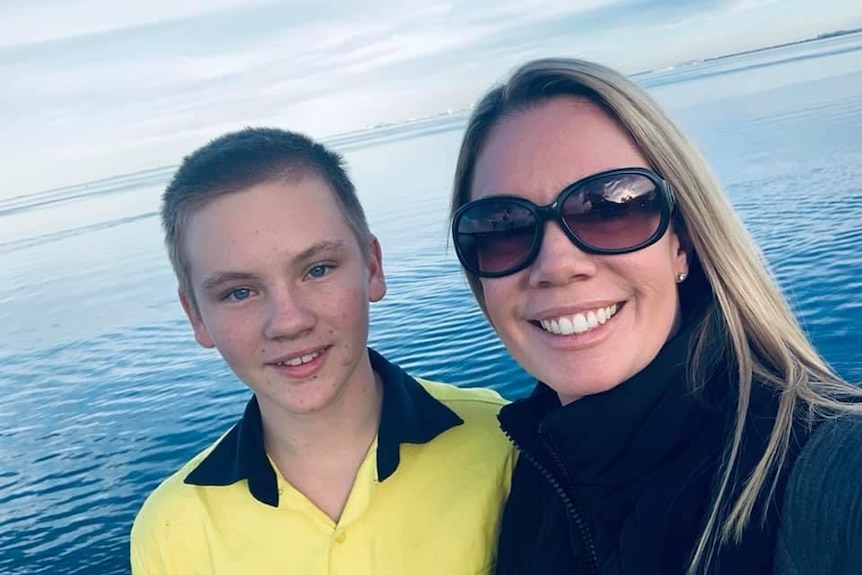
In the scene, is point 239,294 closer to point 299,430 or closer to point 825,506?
point 299,430

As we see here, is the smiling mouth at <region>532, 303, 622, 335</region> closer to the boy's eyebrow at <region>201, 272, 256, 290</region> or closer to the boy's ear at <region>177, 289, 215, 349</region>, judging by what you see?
the boy's eyebrow at <region>201, 272, 256, 290</region>

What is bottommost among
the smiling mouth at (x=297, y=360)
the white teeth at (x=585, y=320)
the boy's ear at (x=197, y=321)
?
the smiling mouth at (x=297, y=360)

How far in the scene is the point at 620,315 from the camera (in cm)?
250

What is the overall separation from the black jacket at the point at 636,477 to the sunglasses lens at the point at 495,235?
60 cm

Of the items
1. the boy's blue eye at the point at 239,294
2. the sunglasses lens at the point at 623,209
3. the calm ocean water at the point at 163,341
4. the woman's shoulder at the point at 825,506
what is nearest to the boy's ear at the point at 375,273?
the boy's blue eye at the point at 239,294

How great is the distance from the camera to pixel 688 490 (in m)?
2.20

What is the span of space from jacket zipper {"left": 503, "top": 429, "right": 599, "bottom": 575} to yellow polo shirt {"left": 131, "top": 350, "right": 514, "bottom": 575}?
438 mm

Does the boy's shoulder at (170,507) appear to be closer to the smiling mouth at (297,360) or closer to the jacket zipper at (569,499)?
the smiling mouth at (297,360)

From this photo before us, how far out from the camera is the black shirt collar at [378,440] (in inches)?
122

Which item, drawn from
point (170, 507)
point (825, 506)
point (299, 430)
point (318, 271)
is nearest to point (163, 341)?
point (170, 507)

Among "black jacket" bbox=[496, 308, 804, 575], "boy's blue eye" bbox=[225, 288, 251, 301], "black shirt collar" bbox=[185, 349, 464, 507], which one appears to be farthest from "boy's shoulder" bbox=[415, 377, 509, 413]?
"boy's blue eye" bbox=[225, 288, 251, 301]

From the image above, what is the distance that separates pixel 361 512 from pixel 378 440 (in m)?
0.33

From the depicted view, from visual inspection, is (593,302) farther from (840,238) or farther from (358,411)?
(840,238)

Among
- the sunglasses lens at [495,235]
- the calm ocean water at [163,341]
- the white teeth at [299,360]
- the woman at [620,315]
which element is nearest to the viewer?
the woman at [620,315]
